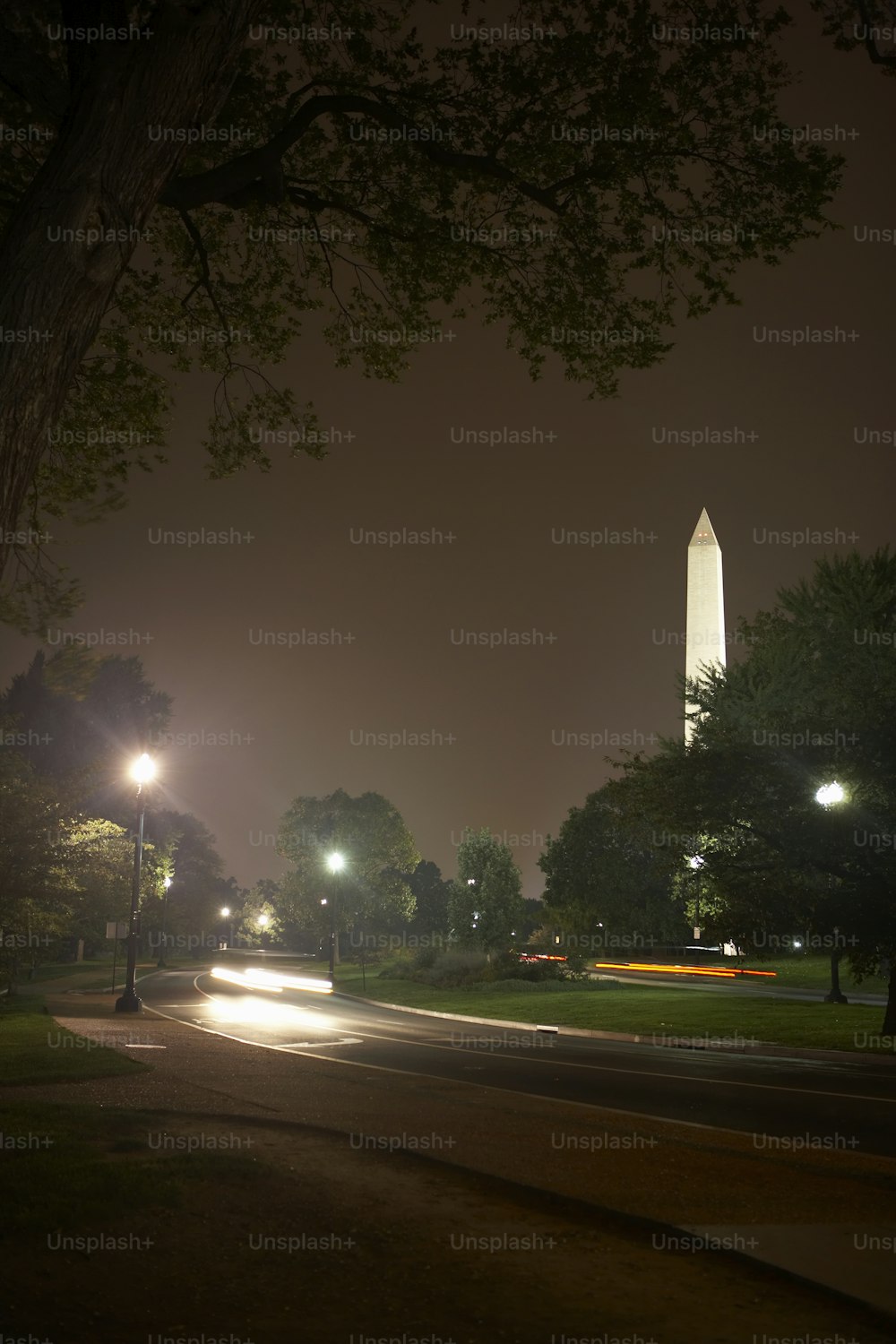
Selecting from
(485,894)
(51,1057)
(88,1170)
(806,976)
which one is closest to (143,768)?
(51,1057)

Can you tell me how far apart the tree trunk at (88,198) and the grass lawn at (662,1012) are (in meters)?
19.2

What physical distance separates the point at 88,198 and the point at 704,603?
54808 mm

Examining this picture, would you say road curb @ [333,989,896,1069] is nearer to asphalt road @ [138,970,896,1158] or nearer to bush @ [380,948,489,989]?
asphalt road @ [138,970,896,1158]

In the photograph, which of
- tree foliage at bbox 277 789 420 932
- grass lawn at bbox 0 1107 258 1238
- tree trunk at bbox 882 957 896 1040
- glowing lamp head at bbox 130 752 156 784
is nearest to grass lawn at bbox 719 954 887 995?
tree trunk at bbox 882 957 896 1040


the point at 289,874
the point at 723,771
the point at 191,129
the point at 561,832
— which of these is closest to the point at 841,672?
the point at 723,771

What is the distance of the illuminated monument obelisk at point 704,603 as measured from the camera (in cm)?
5672

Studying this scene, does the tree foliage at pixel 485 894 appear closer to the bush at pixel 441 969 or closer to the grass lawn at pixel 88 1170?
the bush at pixel 441 969

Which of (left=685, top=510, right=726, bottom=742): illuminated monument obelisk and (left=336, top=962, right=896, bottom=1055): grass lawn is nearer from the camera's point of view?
(left=336, top=962, right=896, bottom=1055): grass lawn

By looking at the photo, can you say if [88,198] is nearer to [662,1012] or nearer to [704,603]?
[662,1012]

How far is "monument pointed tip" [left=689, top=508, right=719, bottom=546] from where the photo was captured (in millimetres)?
59469

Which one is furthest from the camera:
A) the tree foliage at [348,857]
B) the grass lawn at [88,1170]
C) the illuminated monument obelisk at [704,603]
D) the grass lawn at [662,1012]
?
the tree foliage at [348,857]

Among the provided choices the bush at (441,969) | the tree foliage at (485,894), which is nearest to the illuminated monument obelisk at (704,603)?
the tree foliage at (485,894)

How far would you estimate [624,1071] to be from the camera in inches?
642

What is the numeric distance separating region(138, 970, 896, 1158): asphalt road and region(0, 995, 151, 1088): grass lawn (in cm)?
304
